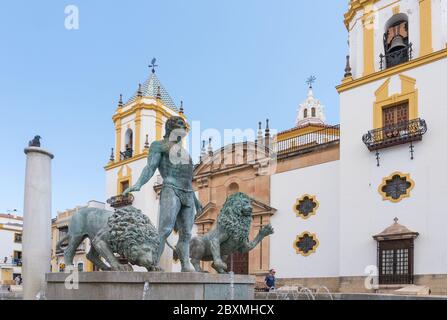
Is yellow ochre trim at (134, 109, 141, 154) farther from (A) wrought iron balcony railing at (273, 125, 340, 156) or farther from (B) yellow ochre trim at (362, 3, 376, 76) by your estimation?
(B) yellow ochre trim at (362, 3, 376, 76)

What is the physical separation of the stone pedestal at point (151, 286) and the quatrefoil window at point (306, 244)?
550 inches

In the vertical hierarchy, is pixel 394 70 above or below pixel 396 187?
above

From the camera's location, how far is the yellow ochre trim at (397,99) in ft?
55.5

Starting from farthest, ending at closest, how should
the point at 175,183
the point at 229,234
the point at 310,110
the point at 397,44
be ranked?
the point at 310,110 → the point at 397,44 → the point at 229,234 → the point at 175,183

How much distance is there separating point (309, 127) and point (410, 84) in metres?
14.3

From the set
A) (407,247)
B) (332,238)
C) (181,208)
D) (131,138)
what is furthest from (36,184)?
(131,138)

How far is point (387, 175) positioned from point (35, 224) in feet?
42.5

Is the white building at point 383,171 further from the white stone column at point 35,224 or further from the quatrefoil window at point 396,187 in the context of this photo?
the white stone column at point 35,224

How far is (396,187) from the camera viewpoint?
16.8 metres

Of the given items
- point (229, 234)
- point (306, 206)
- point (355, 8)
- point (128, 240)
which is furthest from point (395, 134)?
point (128, 240)

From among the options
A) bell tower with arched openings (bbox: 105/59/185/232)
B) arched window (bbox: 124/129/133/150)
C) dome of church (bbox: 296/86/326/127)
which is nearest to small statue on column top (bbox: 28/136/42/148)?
bell tower with arched openings (bbox: 105/59/185/232)

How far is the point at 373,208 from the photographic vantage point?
17219 millimetres

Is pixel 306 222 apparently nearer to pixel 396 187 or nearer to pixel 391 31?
pixel 396 187

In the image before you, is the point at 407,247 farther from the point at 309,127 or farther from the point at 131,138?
the point at 131,138
